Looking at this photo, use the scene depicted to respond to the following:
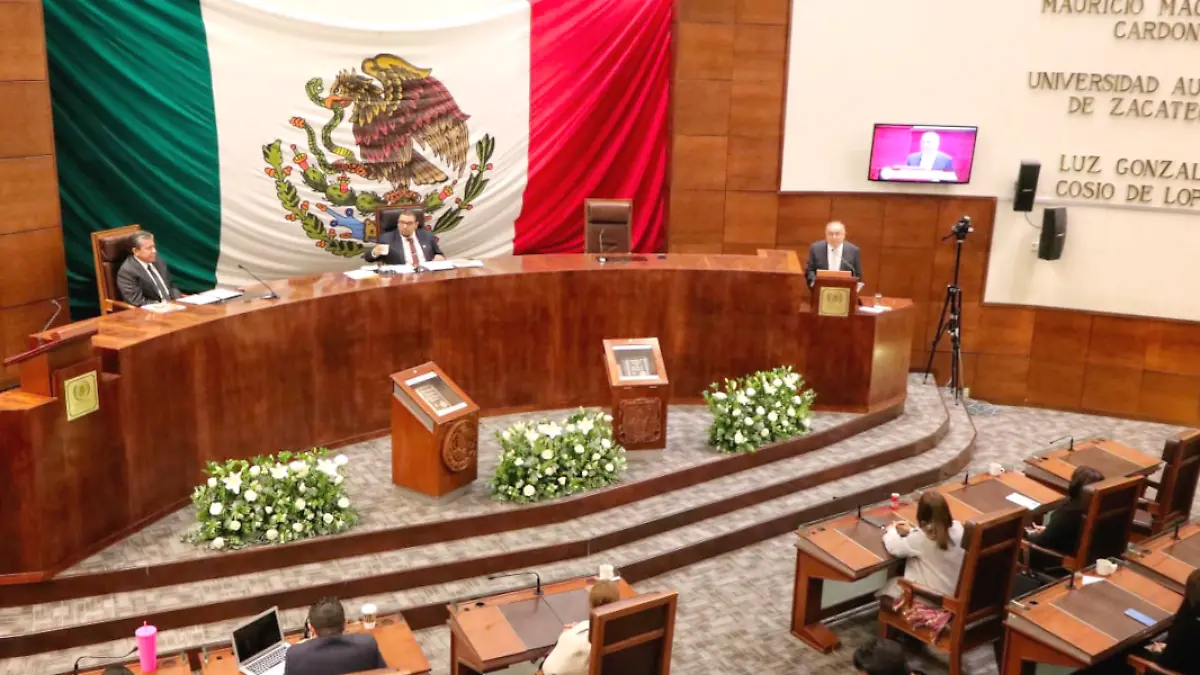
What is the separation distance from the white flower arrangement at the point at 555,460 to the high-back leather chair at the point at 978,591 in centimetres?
204

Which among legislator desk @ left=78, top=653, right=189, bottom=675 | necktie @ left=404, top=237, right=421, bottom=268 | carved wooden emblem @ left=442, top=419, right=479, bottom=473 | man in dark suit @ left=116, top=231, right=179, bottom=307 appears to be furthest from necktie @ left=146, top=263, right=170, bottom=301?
legislator desk @ left=78, top=653, right=189, bottom=675

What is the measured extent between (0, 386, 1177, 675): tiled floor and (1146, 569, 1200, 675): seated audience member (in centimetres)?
122

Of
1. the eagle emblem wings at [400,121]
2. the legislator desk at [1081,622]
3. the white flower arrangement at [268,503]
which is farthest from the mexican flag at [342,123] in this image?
the legislator desk at [1081,622]

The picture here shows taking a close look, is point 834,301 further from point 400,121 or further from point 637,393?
point 400,121

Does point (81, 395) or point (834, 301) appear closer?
point (81, 395)

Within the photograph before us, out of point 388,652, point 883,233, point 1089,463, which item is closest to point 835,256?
point 883,233

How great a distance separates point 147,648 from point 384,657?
0.86 m

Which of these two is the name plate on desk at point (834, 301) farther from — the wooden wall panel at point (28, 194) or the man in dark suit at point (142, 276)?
the wooden wall panel at point (28, 194)

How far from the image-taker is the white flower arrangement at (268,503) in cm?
573

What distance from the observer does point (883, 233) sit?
9.58 metres

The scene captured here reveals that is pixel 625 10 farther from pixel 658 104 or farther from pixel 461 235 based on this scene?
pixel 461 235

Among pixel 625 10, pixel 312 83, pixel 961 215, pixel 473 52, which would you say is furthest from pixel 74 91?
pixel 961 215

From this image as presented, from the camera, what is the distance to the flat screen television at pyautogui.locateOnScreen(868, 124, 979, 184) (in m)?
9.23

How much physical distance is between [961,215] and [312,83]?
544 cm
